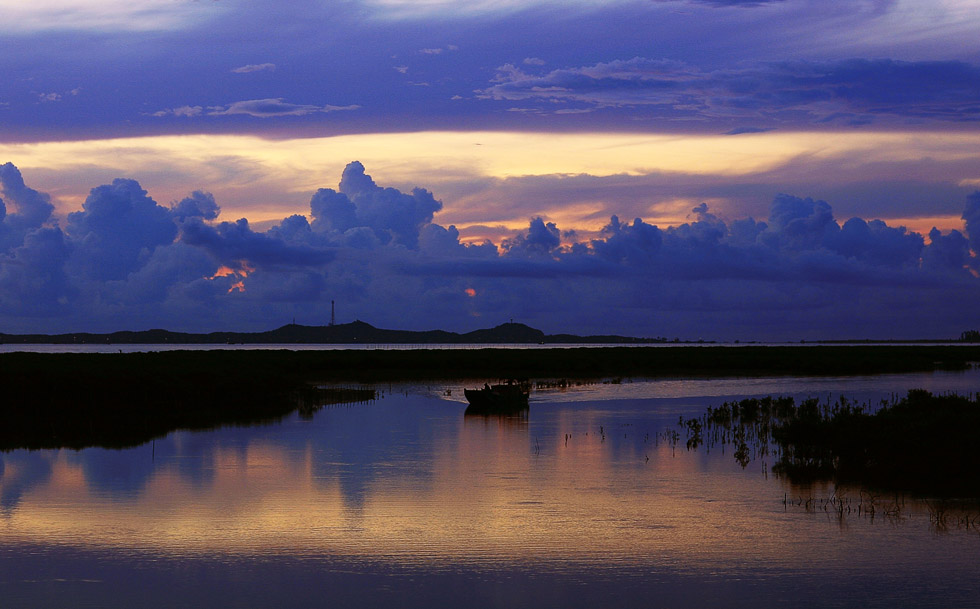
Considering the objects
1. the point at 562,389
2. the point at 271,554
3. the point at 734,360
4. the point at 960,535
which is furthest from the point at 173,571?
the point at 734,360

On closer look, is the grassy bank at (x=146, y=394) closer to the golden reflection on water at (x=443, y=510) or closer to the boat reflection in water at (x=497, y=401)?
the golden reflection on water at (x=443, y=510)

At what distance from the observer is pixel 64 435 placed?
36750 millimetres

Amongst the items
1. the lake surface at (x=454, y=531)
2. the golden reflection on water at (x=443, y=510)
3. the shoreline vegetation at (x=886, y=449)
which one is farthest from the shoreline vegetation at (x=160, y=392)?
the shoreline vegetation at (x=886, y=449)

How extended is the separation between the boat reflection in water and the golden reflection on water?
14934 mm

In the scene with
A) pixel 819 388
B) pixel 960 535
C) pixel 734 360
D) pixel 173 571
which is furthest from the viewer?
pixel 734 360

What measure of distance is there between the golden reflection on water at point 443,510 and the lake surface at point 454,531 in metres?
0.08

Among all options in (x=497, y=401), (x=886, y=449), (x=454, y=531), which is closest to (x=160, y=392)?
(x=497, y=401)

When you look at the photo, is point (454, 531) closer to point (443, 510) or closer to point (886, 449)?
point (443, 510)

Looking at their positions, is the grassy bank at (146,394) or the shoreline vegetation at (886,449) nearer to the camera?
the shoreline vegetation at (886,449)

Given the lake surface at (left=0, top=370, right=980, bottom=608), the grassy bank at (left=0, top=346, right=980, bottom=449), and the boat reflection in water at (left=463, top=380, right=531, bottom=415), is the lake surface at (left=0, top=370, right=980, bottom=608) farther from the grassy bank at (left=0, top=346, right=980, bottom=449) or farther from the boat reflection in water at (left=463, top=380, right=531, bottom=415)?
the boat reflection in water at (left=463, top=380, right=531, bottom=415)

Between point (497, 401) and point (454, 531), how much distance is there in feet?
94.0

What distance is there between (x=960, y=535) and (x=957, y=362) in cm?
10109

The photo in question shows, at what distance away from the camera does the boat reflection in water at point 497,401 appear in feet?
157

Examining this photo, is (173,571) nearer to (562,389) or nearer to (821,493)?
(821,493)
